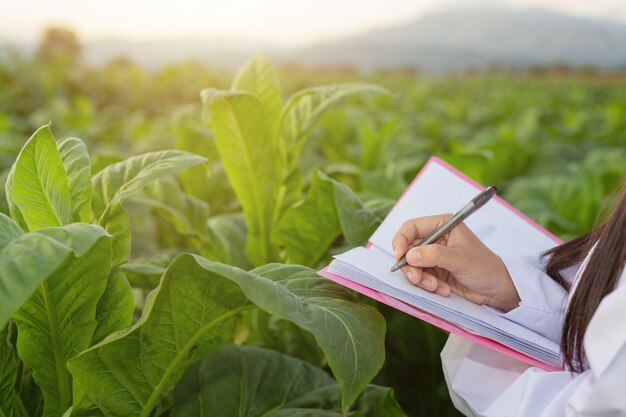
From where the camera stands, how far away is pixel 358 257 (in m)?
1.06

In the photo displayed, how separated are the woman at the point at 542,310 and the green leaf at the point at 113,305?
43 centimetres

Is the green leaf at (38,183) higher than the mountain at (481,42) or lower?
higher

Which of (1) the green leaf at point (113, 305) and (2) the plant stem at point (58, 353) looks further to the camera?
(1) the green leaf at point (113, 305)

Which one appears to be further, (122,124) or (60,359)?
(122,124)

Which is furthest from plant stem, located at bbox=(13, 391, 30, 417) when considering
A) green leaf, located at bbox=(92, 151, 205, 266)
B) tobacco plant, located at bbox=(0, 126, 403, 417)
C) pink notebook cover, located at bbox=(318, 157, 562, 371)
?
pink notebook cover, located at bbox=(318, 157, 562, 371)

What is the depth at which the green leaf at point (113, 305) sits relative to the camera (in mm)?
1040

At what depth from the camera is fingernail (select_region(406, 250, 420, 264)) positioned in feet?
3.36

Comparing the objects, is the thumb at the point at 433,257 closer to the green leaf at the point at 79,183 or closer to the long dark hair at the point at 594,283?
the long dark hair at the point at 594,283

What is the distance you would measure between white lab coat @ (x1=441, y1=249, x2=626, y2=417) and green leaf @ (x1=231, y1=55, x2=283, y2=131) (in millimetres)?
700

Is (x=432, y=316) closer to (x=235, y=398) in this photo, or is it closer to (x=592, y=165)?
(x=235, y=398)

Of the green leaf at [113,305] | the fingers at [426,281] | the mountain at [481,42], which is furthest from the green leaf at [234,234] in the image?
Answer: the mountain at [481,42]

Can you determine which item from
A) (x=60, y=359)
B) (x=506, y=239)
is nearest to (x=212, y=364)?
(x=60, y=359)

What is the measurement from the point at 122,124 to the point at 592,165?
3.04m

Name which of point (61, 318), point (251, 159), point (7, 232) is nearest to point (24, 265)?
point (7, 232)
